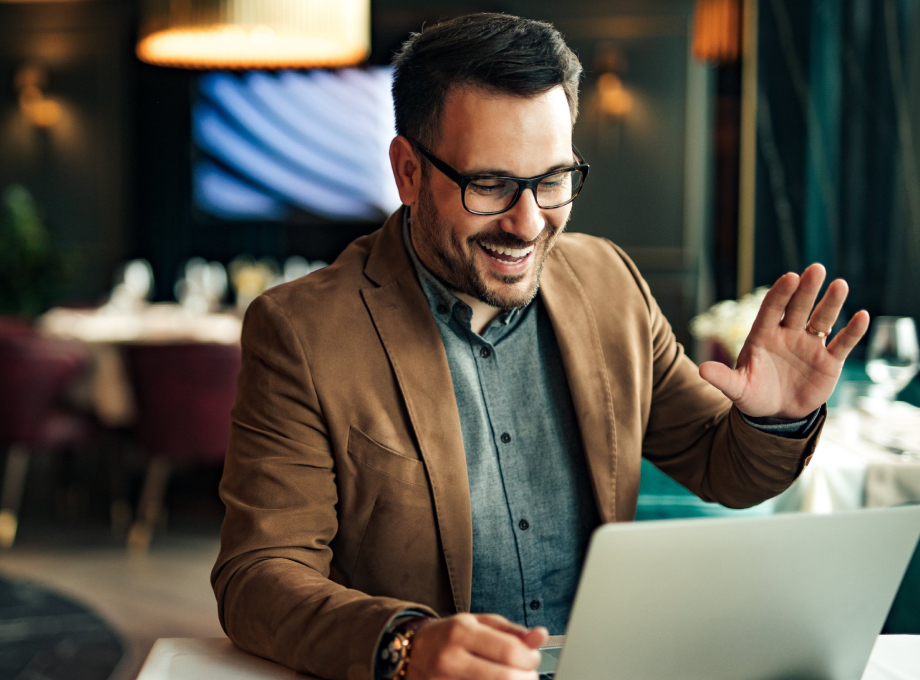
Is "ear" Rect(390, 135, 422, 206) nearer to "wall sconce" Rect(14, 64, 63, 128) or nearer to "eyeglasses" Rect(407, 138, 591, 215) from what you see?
"eyeglasses" Rect(407, 138, 591, 215)

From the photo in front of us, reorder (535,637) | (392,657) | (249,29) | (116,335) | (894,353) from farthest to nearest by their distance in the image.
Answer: (116,335) < (249,29) < (894,353) < (392,657) < (535,637)

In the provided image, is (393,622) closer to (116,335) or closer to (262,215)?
(116,335)

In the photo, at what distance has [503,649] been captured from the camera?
0.76 metres

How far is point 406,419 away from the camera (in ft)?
3.92

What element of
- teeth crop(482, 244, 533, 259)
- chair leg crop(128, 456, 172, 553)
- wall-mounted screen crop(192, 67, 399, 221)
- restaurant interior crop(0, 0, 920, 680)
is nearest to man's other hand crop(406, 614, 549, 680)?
teeth crop(482, 244, 533, 259)

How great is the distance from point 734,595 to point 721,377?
0.41 metres

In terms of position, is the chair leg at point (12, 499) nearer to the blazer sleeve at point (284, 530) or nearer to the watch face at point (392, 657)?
the blazer sleeve at point (284, 530)

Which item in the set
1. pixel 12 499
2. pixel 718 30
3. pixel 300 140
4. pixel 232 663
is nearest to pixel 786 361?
pixel 232 663

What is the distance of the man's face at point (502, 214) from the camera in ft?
3.82

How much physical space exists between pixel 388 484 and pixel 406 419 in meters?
0.09

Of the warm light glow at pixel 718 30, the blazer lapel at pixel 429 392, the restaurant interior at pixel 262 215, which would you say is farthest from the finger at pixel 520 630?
the warm light glow at pixel 718 30

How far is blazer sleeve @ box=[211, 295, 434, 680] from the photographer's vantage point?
90cm

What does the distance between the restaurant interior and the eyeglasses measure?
261mm

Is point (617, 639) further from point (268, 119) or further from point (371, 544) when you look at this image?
point (268, 119)
